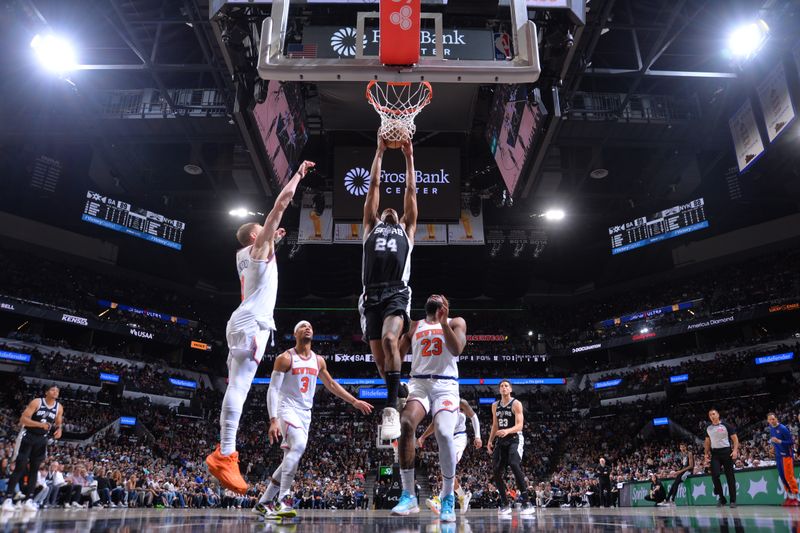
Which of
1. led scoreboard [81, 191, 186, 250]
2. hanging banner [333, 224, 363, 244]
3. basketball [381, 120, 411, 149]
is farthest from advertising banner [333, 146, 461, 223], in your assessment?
led scoreboard [81, 191, 186, 250]

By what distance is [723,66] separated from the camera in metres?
15.2

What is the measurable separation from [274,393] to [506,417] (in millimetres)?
4420

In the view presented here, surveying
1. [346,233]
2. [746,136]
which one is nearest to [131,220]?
[346,233]

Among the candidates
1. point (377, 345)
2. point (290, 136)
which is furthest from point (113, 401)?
point (377, 345)

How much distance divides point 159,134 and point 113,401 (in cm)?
1798

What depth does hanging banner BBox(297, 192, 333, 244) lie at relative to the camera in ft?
62.0

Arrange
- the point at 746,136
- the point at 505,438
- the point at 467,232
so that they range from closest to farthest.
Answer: the point at 505,438 < the point at 746,136 < the point at 467,232

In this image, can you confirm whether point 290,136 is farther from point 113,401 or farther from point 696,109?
point 113,401

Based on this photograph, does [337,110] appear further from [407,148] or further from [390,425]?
[390,425]

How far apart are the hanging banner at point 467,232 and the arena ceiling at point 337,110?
180cm

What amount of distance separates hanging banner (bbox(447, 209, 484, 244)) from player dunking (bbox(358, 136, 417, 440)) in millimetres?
13247

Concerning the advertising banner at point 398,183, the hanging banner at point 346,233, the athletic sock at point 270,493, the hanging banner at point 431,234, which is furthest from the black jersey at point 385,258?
the hanging banner at point 431,234

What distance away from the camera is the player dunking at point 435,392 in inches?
201

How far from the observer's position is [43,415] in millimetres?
8680
